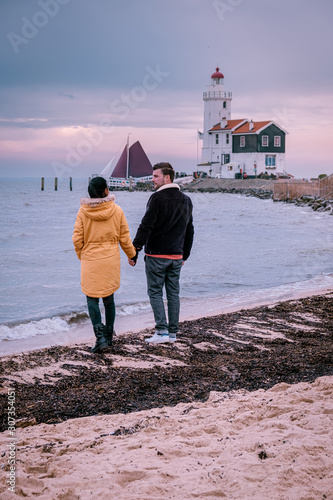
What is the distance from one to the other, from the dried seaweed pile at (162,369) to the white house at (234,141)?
2319 inches

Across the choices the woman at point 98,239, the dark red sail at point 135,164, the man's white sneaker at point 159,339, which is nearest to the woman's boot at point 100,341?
the woman at point 98,239

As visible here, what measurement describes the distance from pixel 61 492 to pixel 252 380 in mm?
2279

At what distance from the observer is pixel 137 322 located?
24.9ft

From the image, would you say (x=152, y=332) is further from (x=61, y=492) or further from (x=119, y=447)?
(x=61, y=492)

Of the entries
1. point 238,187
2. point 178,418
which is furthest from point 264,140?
point 178,418

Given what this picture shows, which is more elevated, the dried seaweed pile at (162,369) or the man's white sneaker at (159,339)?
the man's white sneaker at (159,339)

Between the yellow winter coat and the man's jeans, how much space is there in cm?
47

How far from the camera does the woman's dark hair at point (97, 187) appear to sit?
5113 mm

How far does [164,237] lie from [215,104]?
65104mm

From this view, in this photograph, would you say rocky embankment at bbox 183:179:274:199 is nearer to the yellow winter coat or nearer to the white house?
the white house

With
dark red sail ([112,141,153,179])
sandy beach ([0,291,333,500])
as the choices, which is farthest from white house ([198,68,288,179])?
sandy beach ([0,291,333,500])

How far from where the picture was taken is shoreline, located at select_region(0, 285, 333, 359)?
6438 millimetres

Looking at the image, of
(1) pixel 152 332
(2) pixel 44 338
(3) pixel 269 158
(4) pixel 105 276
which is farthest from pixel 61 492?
(3) pixel 269 158

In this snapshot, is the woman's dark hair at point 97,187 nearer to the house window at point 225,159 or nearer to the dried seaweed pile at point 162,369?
the dried seaweed pile at point 162,369
